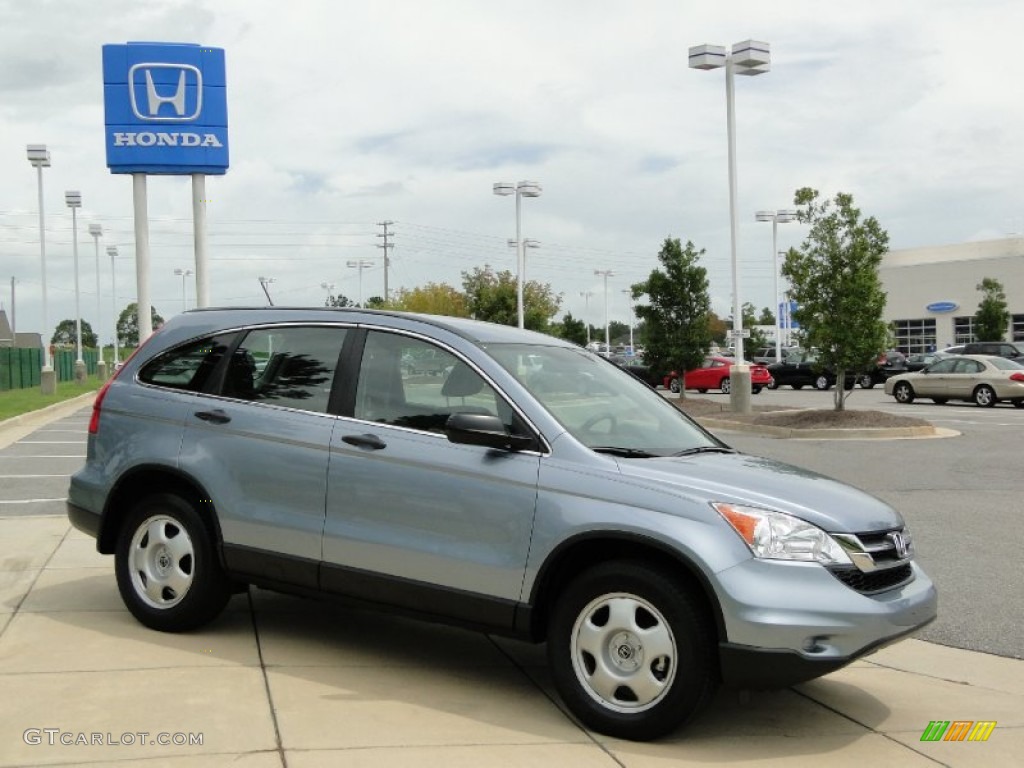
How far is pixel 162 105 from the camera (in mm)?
15562

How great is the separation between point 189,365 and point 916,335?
232ft

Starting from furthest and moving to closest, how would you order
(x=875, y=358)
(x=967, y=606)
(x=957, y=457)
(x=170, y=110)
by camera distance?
(x=875, y=358)
(x=957, y=457)
(x=170, y=110)
(x=967, y=606)

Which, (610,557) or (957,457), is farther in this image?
(957,457)

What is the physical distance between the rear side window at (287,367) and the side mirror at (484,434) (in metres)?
1.02

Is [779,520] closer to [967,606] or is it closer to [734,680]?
[734,680]

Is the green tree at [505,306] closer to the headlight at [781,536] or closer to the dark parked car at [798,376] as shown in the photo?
the dark parked car at [798,376]

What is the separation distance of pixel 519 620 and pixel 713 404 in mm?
24863

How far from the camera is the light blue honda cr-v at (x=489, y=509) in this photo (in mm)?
4824

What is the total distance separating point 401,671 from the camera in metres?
5.92

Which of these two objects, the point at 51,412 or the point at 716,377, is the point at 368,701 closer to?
the point at 51,412

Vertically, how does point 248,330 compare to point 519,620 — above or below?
above

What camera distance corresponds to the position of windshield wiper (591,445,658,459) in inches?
210

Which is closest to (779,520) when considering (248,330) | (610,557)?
(610,557)

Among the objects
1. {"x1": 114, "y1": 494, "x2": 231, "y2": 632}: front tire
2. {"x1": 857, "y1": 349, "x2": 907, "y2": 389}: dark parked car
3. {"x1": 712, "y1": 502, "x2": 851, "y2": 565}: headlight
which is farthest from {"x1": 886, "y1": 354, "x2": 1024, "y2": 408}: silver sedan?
{"x1": 114, "y1": 494, "x2": 231, "y2": 632}: front tire
